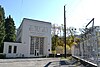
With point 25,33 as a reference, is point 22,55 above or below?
below

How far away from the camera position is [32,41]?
45.4 metres

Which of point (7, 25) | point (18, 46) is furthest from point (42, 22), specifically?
point (7, 25)

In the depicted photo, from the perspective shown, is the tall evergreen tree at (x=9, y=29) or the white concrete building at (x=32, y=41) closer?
the white concrete building at (x=32, y=41)

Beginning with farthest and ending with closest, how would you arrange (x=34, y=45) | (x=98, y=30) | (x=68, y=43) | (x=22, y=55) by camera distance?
(x=68, y=43), (x=34, y=45), (x=22, y=55), (x=98, y=30)

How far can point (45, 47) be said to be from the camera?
46.3 metres

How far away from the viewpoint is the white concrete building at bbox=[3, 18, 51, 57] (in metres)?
42.4

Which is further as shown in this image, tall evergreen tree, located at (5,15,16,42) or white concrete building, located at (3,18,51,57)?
tall evergreen tree, located at (5,15,16,42)

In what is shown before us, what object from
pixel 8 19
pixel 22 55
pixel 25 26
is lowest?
pixel 22 55

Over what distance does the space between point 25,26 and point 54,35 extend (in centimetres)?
1765

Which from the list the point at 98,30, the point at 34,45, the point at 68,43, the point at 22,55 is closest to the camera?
the point at 98,30

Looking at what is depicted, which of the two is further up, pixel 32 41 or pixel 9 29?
pixel 9 29

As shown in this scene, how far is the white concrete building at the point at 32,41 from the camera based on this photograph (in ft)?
139

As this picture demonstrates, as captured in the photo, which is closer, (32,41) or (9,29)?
(32,41)

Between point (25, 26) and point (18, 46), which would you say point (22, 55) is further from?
point (25, 26)
